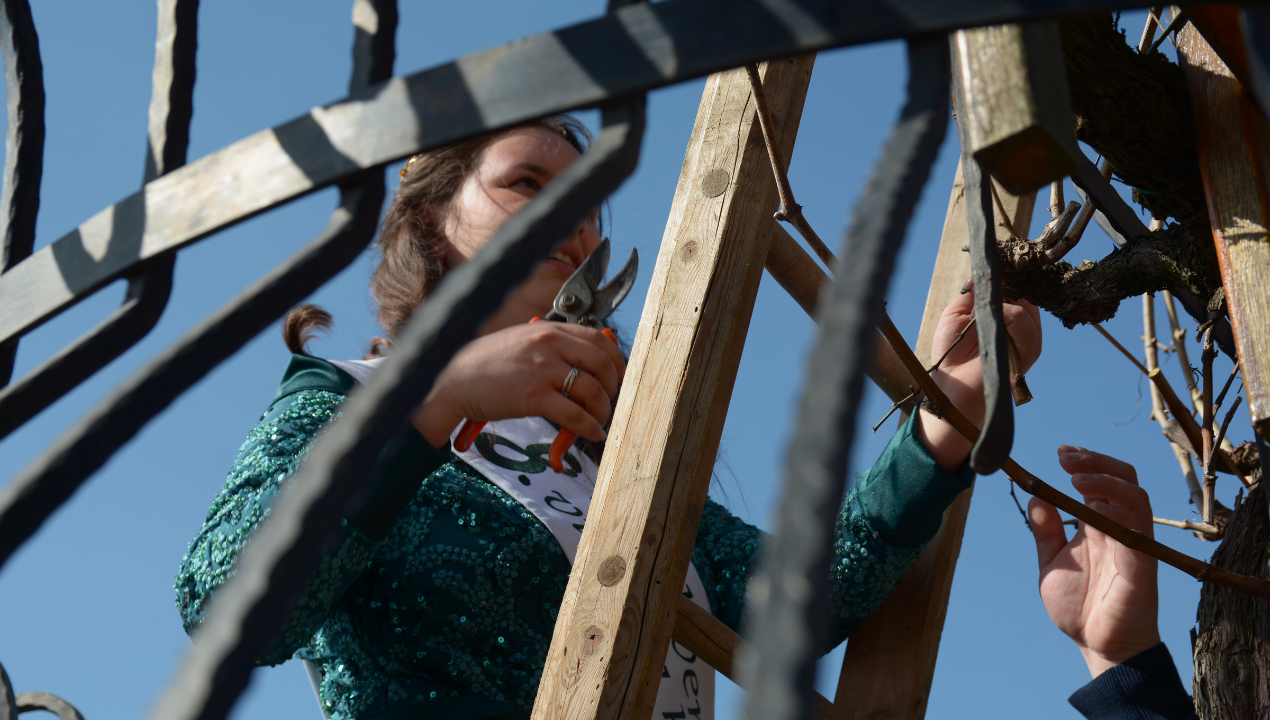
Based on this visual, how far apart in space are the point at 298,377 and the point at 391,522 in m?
0.51

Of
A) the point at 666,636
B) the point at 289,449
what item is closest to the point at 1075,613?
the point at 666,636

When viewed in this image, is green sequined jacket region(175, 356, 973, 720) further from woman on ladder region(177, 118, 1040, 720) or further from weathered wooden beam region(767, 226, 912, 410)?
weathered wooden beam region(767, 226, 912, 410)

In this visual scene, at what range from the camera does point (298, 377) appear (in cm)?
145

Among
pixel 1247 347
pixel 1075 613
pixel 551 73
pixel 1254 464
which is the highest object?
pixel 1254 464

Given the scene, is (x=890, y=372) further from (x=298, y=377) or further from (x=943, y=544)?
(x=298, y=377)

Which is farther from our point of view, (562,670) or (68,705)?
(562,670)

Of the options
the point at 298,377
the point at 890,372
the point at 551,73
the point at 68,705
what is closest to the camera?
the point at 551,73

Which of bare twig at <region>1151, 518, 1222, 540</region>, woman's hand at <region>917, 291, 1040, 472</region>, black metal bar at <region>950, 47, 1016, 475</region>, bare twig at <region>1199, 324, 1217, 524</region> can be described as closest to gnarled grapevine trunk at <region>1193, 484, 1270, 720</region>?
bare twig at <region>1199, 324, 1217, 524</region>

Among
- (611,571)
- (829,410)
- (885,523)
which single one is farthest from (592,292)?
(829,410)

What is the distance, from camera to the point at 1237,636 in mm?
1076

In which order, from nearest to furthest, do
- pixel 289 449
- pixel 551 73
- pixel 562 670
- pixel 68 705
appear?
pixel 551 73 → pixel 68 705 → pixel 562 670 → pixel 289 449

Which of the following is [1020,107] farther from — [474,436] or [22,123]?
[474,436]

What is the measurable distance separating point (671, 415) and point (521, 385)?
18 centimetres

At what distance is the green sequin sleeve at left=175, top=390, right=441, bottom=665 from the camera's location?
104cm
